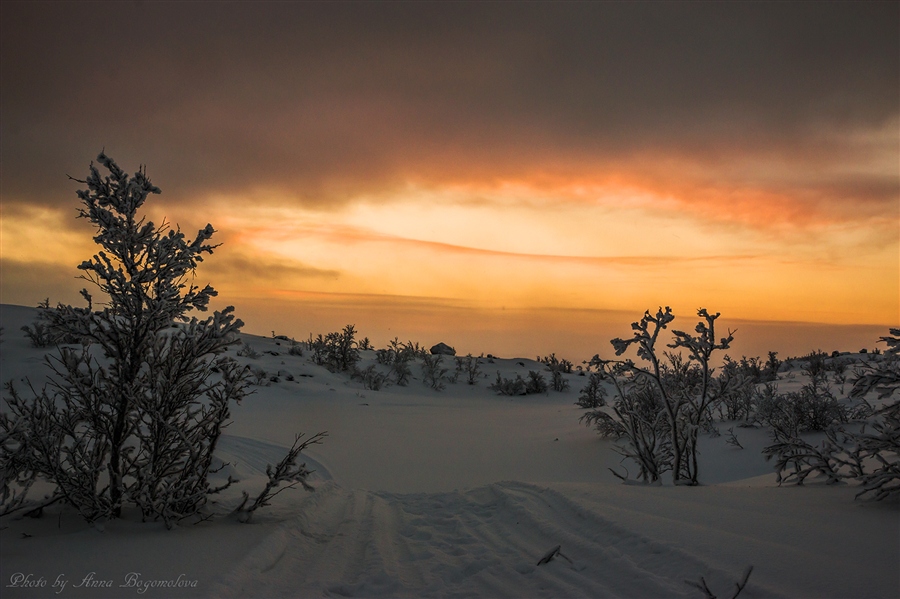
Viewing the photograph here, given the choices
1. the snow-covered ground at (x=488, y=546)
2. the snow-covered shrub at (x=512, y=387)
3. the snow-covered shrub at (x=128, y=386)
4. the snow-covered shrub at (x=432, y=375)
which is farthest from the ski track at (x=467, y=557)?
the snow-covered shrub at (x=432, y=375)

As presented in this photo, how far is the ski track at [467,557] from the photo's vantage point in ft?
10.2

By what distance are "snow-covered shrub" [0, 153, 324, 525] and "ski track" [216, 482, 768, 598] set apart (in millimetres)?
1139

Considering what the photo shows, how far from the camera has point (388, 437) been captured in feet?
36.9

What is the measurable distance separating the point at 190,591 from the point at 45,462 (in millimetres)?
1955

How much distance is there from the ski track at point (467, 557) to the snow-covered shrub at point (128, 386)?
1139 millimetres

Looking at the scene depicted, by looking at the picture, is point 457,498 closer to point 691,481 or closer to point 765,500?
point 691,481

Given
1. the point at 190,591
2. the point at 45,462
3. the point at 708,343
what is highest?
the point at 708,343

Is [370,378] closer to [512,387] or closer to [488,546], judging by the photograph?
[512,387]

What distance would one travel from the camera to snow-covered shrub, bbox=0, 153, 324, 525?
13.3 ft

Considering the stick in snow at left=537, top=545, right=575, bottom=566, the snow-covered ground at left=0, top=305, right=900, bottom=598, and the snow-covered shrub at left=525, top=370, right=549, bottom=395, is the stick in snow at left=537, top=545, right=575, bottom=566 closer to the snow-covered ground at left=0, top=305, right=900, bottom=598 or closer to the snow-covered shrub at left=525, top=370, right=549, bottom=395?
the snow-covered ground at left=0, top=305, right=900, bottom=598

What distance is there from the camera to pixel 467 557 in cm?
386

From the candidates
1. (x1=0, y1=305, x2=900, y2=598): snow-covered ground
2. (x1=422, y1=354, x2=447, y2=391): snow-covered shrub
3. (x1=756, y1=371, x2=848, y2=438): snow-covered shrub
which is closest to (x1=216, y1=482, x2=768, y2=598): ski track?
(x1=0, y1=305, x2=900, y2=598): snow-covered ground

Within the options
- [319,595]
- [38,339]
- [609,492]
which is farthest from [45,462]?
[38,339]

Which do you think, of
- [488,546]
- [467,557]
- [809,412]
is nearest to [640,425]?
[488,546]
